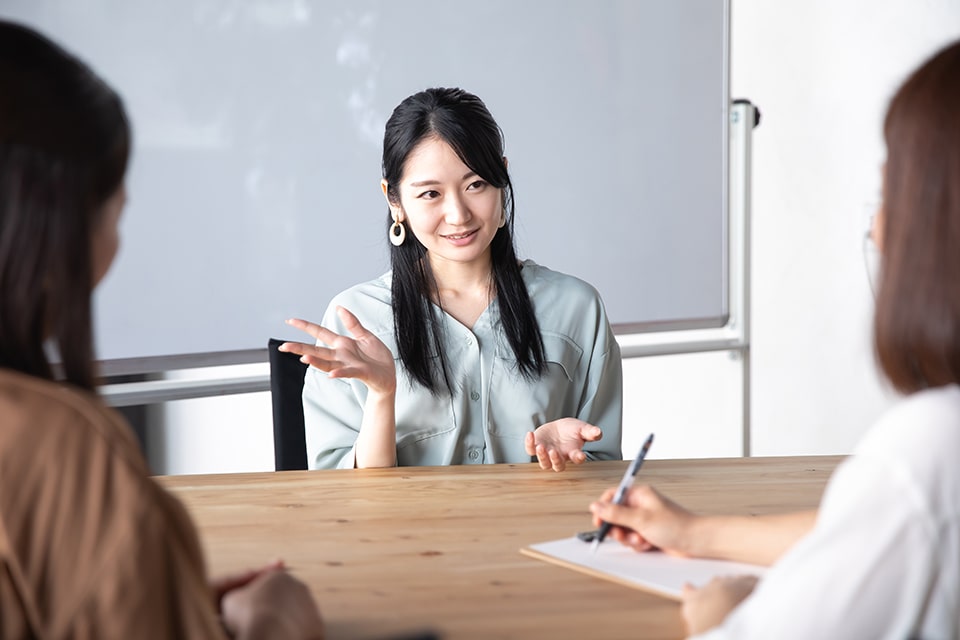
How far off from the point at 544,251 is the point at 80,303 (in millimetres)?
2756

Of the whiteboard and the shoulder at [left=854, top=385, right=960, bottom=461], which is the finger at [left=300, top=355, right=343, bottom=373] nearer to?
the whiteboard

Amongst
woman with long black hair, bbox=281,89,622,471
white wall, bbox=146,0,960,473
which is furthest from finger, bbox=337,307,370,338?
white wall, bbox=146,0,960,473

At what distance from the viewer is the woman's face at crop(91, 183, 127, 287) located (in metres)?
0.77

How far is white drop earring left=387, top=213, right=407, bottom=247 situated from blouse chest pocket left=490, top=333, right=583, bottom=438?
12.5 inches

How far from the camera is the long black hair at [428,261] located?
1.95 m

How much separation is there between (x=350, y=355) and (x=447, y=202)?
41 cm

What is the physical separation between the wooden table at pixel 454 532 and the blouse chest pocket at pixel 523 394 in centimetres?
28

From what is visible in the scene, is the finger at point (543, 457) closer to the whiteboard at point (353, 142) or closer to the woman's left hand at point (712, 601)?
the woman's left hand at point (712, 601)

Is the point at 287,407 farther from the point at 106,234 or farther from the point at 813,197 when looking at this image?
the point at 813,197

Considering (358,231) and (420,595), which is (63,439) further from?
(358,231)

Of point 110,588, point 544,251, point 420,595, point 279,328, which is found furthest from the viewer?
point 544,251

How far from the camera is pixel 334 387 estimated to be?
1.97 meters

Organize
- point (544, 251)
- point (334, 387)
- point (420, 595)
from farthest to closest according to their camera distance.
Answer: point (544, 251) → point (334, 387) → point (420, 595)

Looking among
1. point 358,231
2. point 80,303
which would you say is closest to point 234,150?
point 358,231
